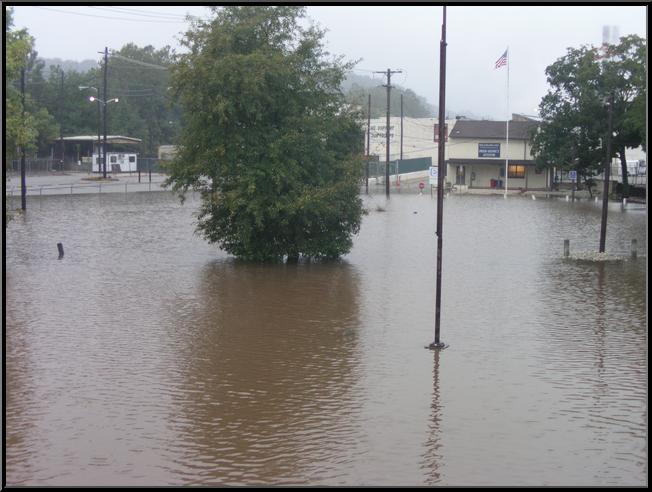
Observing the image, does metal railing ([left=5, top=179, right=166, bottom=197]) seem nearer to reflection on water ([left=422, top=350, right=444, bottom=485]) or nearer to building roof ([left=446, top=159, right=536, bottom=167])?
building roof ([left=446, top=159, right=536, bottom=167])

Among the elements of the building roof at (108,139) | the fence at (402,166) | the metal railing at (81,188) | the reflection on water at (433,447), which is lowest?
the reflection on water at (433,447)

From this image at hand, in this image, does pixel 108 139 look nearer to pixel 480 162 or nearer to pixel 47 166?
pixel 47 166

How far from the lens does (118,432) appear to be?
12625 millimetres

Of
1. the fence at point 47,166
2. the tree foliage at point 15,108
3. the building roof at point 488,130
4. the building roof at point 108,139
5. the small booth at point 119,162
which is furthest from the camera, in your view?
the building roof at point 108,139

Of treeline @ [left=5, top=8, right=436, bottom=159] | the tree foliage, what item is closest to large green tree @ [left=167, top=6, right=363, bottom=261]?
the tree foliage

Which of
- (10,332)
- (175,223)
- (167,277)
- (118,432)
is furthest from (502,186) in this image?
(118,432)

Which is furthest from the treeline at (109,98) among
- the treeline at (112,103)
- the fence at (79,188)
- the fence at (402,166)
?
the fence at (402,166)

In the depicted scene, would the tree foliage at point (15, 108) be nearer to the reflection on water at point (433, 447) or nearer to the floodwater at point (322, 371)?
the floodwater at point (322, 371)

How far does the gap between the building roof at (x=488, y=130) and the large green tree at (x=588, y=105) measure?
12.0 meters

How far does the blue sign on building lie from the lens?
282ft

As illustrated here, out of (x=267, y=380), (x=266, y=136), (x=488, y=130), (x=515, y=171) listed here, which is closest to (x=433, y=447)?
(x=267, y=380)

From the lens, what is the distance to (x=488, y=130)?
88938 millimetres

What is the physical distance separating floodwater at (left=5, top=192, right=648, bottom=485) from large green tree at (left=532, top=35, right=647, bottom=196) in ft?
122

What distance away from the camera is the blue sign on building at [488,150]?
8593 cm
